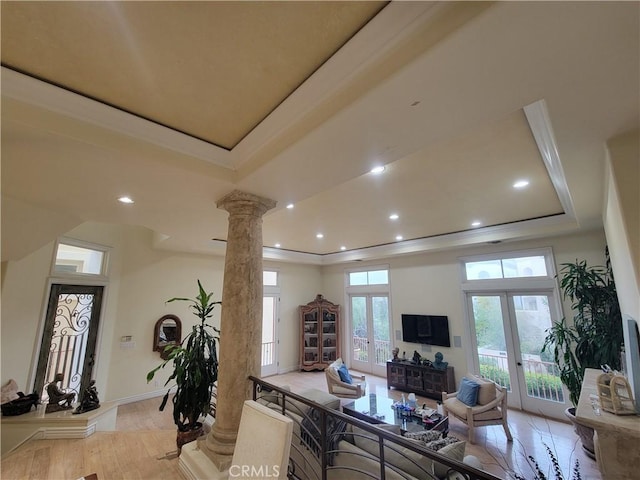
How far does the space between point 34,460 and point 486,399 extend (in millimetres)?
5332

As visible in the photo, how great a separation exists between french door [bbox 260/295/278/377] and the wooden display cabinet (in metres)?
0.71

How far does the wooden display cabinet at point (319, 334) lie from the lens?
7.62 meters

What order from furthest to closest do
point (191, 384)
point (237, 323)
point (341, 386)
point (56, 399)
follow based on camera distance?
point (341, 386) < point (56, 399) < point (191, 384) < point (237, 323)

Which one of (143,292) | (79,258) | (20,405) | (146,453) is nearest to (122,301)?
(143,292)

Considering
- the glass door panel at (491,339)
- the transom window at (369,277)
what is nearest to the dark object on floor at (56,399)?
the transom window at (369,277)

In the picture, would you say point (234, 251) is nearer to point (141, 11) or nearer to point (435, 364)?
point (141, 11)

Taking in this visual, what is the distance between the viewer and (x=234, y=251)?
2641 millimetres

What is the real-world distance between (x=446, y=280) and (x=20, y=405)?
698 cm

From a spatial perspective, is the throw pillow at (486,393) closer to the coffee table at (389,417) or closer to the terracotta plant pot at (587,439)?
the coffee table at (389,417)

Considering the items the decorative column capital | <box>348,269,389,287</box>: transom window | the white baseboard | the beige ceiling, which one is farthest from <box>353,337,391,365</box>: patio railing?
the decorative column capital

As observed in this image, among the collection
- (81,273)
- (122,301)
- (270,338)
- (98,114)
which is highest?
(98,114)

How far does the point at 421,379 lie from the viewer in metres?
5.71

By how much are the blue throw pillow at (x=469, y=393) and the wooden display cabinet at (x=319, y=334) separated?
396 centimetres

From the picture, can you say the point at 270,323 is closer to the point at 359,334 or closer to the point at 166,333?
the point at 359,334
